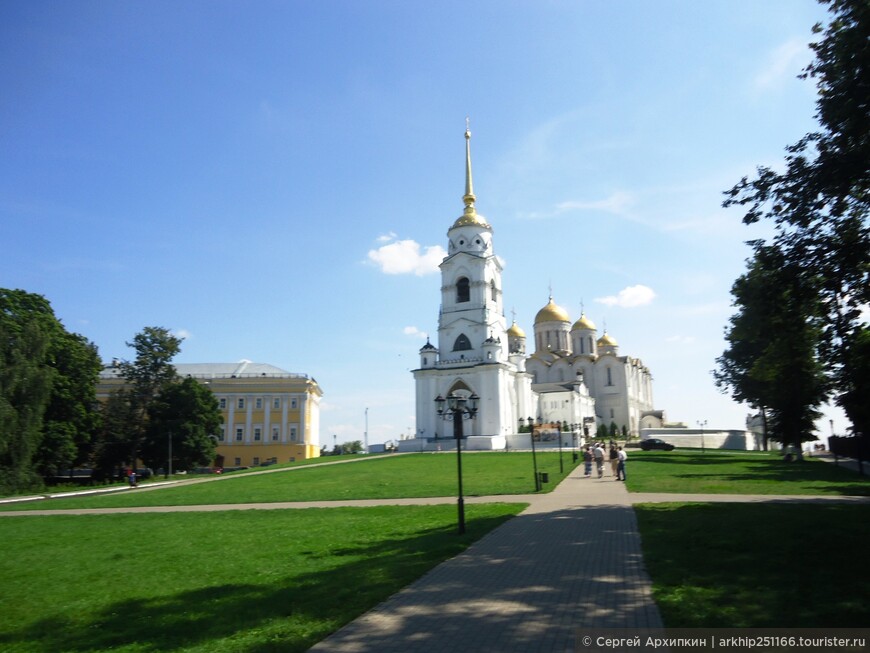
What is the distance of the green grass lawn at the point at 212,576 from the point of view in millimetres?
7914

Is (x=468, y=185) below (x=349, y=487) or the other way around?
the other way around

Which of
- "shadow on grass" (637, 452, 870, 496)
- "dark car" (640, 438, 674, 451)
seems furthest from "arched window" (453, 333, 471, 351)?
"shadow on grass" (637, 452, 870, 496)

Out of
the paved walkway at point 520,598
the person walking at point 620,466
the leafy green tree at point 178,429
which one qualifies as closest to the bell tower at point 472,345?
the leafy green tree at point 178,429

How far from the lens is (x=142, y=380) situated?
5203 cm

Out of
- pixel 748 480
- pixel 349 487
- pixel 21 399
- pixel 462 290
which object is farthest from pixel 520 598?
pixel 462 290

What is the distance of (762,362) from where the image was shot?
32719mm

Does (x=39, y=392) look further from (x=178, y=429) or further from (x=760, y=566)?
(x=760, y=566)

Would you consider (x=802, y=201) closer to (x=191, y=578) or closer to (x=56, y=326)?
(x=191, y=578)

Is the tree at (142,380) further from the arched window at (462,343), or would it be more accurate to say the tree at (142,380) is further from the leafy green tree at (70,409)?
the arched window at (462,343)

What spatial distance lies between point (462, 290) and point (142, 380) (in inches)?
1273

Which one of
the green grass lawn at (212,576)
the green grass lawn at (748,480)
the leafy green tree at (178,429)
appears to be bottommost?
the green grass lawn at (212,576)

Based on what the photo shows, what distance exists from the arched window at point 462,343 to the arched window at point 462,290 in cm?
407

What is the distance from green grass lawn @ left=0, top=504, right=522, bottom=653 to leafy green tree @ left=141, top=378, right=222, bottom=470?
33.4 meters

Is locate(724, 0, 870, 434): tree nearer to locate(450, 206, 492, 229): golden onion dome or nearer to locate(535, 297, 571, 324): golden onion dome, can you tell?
locate(450, 206, 492, 229): golden onion dome
